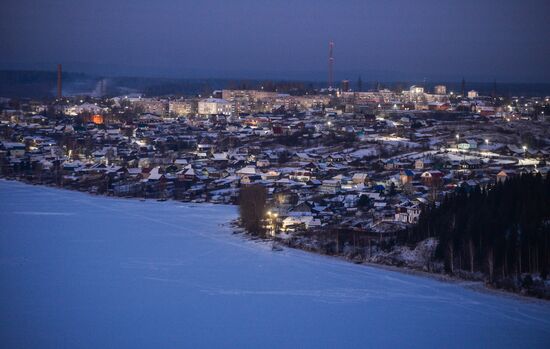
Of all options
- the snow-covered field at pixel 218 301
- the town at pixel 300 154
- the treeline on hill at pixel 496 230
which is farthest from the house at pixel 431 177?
the snow-covered field at pixel 218 301

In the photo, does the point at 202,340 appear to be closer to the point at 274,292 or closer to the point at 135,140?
the point at 274,292

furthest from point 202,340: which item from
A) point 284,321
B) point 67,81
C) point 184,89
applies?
point 67,81

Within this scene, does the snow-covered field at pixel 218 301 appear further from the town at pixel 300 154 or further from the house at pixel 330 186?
the house at pixel 330 186

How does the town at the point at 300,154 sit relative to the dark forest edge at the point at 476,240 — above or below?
above

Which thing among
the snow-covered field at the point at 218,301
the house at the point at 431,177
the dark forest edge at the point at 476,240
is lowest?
the snow-covered field at the point at 218,301

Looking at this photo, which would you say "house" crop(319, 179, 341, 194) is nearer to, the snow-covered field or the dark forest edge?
the dark forest edge

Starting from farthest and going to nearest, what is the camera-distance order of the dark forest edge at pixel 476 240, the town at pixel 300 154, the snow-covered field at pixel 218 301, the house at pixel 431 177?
1. the house at pixel 431 177
2. the town at pixel 300 154
3. the dark forest edge at pixel 476 240
4. the snow-covered field at pixel 218 301

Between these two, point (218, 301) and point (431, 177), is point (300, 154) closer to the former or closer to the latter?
point (431, 177)
